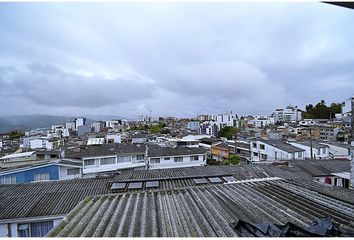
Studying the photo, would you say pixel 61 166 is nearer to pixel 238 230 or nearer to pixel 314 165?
pixel 238 230

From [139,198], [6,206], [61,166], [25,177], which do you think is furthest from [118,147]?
[139,198]

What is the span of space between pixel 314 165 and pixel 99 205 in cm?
1660

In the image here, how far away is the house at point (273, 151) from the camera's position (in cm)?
2200

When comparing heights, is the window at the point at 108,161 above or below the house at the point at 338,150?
above

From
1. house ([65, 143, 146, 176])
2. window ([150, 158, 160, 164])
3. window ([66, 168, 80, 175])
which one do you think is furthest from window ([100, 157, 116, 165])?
window ([150, 158, 160, 164])

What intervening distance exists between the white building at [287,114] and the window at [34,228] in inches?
3312

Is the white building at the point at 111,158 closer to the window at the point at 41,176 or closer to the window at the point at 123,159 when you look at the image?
the window at the point at 123,159

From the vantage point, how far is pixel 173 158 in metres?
19.7

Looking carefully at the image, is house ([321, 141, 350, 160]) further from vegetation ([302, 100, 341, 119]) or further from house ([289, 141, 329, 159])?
vegetation ([302, 100, 341, 119])

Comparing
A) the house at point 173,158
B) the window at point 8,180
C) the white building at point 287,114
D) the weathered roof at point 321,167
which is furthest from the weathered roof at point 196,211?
the white building at point 287,114

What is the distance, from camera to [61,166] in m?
15.5

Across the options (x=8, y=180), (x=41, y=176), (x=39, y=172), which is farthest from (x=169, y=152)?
(x=8, y=180)

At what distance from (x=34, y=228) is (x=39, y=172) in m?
9.13

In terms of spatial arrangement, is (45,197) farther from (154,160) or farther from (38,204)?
(154,160)
